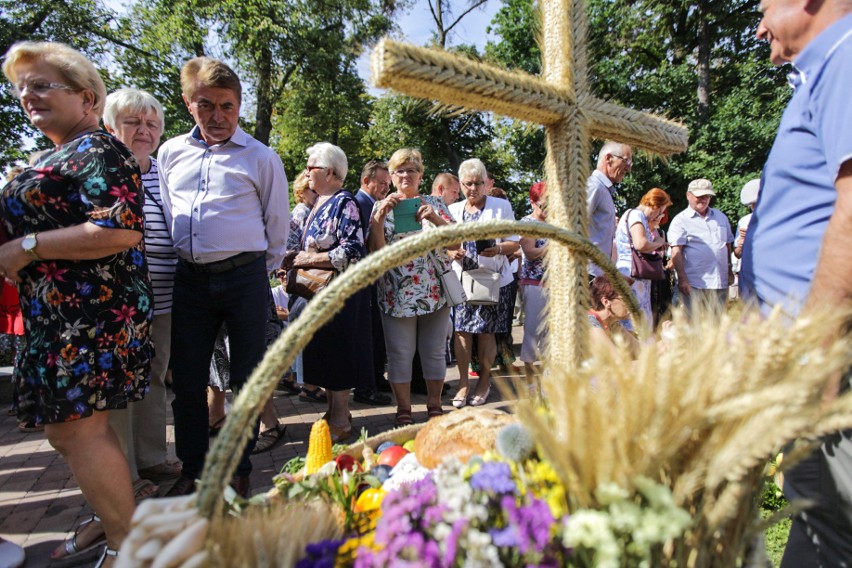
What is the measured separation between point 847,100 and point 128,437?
299 centimetres

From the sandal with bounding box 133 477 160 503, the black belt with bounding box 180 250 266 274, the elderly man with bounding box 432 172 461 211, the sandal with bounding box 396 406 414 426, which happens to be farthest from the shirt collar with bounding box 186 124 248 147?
the elderly man with bounding box 432 172 461 211

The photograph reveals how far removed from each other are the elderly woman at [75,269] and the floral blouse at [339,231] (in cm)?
137

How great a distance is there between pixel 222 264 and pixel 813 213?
87.5 inches

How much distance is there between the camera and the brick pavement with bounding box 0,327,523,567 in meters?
2.46

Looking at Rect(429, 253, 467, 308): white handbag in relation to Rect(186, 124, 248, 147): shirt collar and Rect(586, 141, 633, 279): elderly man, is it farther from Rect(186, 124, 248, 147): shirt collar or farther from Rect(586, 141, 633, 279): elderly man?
Rect(186, 124, 248, 147): shirt collar

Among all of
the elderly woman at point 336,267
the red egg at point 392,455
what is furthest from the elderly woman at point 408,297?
the red egg at point 392,455

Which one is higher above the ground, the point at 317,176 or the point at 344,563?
the point at 317,176

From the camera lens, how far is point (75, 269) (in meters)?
1.76

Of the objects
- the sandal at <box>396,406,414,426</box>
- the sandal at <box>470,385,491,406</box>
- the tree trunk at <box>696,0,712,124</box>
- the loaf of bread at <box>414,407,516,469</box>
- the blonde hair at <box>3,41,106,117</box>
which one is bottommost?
the sandal at <box>470,385,491,406</box>

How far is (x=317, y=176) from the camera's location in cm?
333

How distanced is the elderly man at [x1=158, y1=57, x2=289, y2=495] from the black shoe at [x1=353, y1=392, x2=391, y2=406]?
1.99m

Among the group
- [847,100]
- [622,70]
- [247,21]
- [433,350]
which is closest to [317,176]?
[433,350]

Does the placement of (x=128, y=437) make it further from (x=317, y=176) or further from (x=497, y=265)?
(x=497, y=265)

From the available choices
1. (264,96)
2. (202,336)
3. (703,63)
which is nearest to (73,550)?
(202,336)
